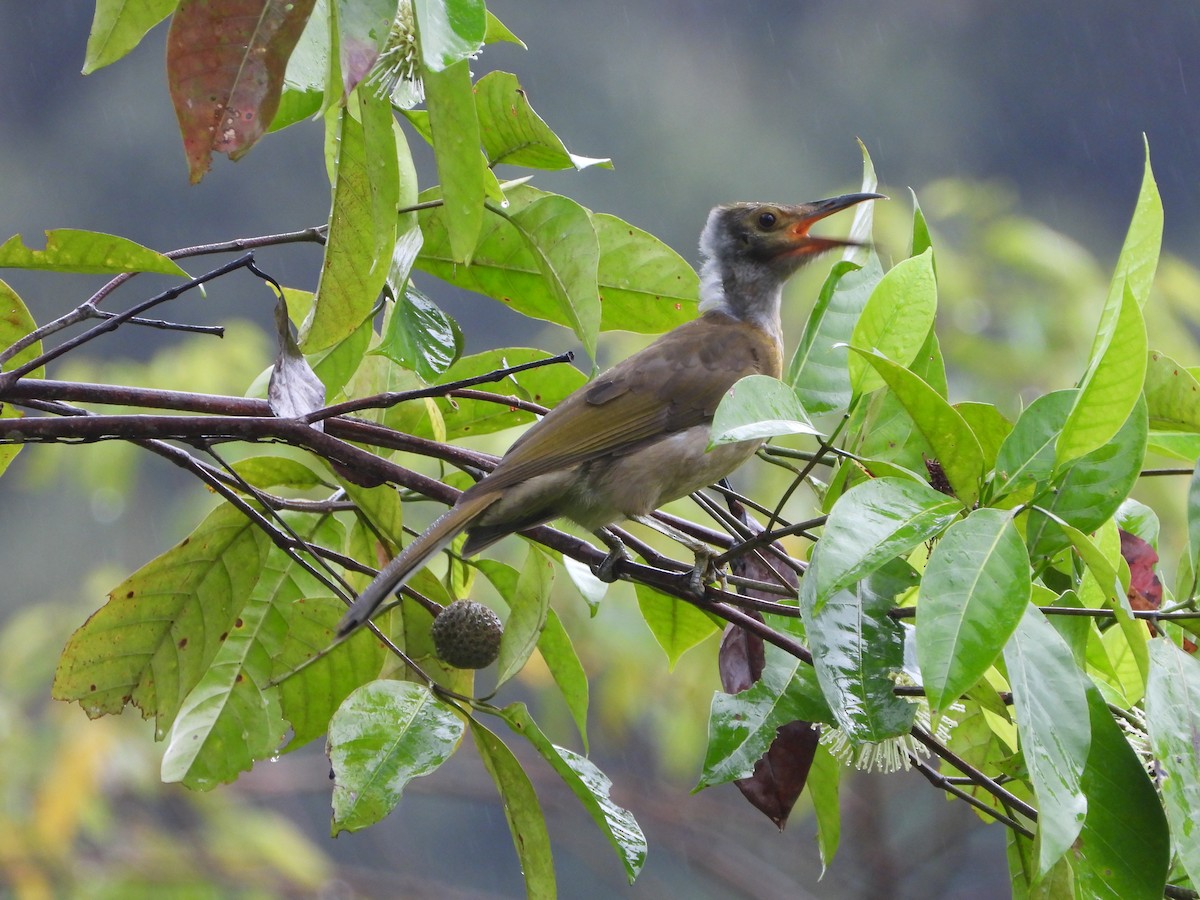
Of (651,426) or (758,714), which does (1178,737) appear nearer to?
(758,714)

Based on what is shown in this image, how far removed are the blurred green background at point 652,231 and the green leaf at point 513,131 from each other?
11.6 feet

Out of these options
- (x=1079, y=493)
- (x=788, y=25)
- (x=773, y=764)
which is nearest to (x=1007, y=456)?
(x=1079, y=493)

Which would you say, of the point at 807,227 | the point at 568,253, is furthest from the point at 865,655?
the point at 807,227

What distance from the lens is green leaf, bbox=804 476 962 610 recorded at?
4.83 ft

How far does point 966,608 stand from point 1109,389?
0.38 meters

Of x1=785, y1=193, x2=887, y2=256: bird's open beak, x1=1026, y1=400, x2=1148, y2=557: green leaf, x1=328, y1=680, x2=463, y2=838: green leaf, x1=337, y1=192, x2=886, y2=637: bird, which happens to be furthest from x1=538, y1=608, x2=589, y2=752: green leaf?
x1=785, y1=193, x2=887, y2=256: bird's open beak

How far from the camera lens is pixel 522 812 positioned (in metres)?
2.08

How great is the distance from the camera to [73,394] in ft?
5.97

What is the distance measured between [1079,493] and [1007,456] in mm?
104

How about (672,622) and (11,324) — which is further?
(672,622)

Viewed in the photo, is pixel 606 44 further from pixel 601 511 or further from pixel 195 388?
pixel 601 511

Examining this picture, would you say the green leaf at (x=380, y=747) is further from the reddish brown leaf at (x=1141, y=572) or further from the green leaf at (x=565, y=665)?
the reddish brown leaf at (x=1141, y=572)

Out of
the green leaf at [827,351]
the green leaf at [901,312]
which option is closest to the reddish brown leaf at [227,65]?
the green leaf at [901,312]

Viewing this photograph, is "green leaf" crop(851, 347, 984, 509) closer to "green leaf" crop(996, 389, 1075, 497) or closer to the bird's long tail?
"green leaf" crop(996, 389, 1075, 497)
